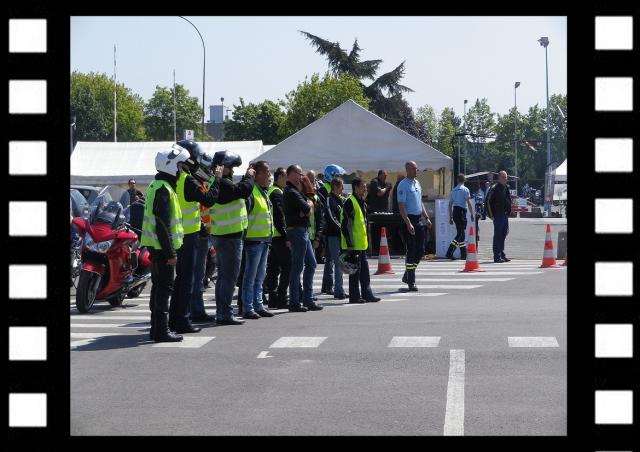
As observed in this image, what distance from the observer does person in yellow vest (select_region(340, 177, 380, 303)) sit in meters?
15.8

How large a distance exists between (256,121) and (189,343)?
73356mm

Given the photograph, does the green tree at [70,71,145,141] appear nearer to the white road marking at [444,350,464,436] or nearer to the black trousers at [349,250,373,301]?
the black trousers at [349,250,373,301]

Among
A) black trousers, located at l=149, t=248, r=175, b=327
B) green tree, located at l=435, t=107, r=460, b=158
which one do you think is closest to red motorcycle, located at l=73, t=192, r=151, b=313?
black trousers, located at l=149, t=248, r=175, b=327

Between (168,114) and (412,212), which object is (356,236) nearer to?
(412,212)

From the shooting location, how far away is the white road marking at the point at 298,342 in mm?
11367

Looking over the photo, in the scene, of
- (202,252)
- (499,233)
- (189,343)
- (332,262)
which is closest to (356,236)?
(332,262)

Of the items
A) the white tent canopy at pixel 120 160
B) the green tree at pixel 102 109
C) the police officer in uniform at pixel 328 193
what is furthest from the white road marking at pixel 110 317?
the green tree at pixel 102 109

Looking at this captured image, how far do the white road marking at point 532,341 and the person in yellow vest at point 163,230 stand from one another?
326 centimetres

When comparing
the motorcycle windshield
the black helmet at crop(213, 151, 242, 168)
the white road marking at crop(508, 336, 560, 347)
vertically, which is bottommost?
the white road marking at crop(508, 336, 560, 347)

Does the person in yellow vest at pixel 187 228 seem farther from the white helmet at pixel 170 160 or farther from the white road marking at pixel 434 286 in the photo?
the white road marking at pixel 434 286

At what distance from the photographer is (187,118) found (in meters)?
96.0

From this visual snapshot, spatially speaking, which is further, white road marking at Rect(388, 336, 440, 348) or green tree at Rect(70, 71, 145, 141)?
green tree at Rect(70, 71, 145, 141)

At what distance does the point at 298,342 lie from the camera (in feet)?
38.2

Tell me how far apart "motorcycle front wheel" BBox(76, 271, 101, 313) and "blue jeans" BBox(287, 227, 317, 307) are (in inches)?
94.8
